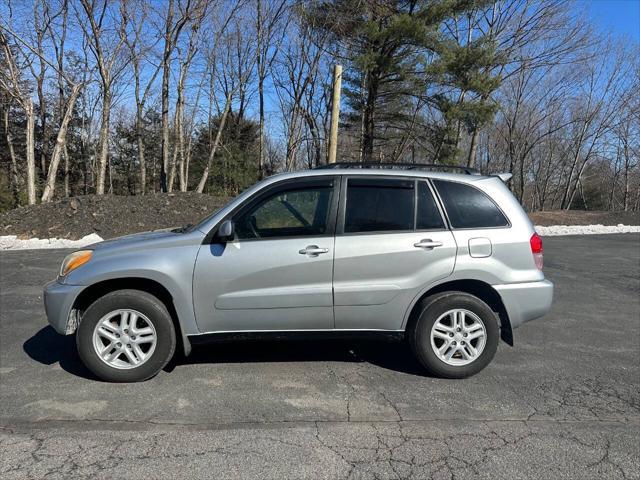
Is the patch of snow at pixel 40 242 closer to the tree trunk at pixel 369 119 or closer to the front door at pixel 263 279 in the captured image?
the front door at pixel 263 279

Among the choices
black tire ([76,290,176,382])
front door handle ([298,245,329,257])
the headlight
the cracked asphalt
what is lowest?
the cracked asphalt

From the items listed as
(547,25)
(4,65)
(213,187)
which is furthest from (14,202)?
(547,25)

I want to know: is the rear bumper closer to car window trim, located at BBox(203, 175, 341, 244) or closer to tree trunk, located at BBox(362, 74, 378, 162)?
car window trim, located at BBox(203, 175, 341, 244)

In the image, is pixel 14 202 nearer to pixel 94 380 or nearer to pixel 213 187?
pixel 213 187

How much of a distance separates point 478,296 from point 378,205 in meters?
1.24

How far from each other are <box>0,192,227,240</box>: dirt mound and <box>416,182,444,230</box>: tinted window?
38.2 ft

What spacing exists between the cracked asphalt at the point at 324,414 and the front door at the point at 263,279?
0.54m

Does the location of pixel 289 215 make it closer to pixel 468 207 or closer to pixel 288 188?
pixel 288 188

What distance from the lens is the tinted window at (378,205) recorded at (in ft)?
13.1

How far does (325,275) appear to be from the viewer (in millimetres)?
3859

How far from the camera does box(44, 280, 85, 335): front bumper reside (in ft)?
12.5

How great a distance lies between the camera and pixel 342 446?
2955 mm

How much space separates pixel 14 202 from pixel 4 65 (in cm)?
664

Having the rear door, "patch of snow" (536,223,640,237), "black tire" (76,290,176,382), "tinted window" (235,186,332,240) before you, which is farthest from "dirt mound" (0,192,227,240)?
"patch of snow" (536,223,640,237)
